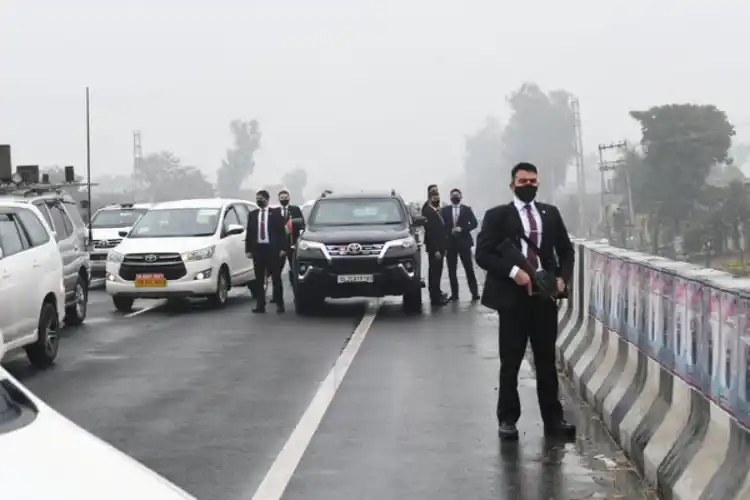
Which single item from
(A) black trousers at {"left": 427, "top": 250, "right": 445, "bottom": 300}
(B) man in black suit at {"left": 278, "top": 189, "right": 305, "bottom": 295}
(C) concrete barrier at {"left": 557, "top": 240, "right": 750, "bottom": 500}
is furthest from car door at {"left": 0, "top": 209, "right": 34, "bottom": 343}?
(A) black trousers at {"left": 427, "top": 250, "right": 445, "bottom": 300}

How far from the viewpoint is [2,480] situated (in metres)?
3.21

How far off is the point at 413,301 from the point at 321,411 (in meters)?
8.40

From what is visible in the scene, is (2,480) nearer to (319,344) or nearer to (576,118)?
(319,344)

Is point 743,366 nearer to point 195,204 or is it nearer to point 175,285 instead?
point 175,285

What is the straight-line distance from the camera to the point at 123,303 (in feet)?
63.4

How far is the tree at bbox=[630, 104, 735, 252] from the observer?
3108 inches

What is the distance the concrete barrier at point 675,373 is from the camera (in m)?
5.58

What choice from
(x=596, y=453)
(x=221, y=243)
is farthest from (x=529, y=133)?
(x=596, y=453)

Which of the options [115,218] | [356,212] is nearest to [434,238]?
[356,212]

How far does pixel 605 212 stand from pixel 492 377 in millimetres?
69889

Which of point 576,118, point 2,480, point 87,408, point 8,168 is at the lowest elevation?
point 87,408

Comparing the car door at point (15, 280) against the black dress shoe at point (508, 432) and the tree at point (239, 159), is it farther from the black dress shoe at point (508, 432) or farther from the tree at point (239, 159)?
the tree at point (239, 159)

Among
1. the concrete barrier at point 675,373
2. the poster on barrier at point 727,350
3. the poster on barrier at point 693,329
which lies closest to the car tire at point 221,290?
the concrete barrier at point 675,373

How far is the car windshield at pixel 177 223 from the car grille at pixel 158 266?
0.98 meters
